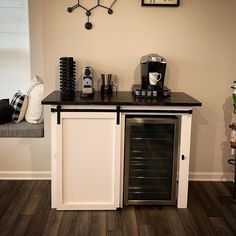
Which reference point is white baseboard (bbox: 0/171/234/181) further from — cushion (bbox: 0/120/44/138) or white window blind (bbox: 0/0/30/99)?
white window blind (bbox: 0/0/30/99)

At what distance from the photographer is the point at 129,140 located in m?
2.67

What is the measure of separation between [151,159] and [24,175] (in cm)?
140

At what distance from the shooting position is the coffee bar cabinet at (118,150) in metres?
2.58

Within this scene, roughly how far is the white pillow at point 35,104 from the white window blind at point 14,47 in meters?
0.56

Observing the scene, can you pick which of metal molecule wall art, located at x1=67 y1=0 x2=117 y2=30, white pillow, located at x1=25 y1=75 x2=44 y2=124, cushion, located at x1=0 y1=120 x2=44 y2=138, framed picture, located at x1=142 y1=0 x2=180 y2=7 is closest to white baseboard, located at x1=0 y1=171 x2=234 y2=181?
cushion, located at x1=0 y1=120 x2=44 y2=138

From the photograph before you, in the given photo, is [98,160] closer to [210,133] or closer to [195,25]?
[210,133]

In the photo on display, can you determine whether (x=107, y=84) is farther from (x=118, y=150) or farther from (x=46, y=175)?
(x=46, y=175)

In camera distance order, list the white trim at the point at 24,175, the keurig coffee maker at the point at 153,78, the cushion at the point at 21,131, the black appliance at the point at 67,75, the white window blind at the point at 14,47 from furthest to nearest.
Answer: the white window blind at the point at 14,47 → the white trim at the point at 24,175 → the cushion at the point at 21,131 → the black appliance at the point at 67,75 → the keurig coffee maker at the point at 153,78

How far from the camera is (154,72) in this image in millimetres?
2877

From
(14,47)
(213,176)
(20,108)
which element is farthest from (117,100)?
(14,47)

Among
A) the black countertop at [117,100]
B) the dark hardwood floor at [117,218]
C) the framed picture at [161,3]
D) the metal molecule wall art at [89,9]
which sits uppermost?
the framed picture at [161,3]

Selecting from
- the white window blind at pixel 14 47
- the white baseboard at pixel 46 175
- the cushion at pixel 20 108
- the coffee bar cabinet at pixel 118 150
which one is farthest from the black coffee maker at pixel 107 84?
the white window blind at pixel 14 47

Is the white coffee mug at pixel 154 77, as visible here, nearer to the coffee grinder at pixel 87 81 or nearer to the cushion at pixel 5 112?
the coffee grinder at pixel 87 81

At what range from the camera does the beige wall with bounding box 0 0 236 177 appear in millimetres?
3031
